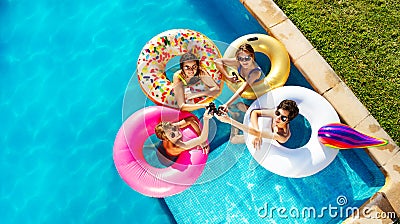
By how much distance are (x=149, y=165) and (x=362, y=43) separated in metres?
A: 3.53

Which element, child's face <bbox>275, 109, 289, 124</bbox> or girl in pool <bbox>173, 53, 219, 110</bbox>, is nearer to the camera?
child's face <bbox>275, 109, 289, 124</bbox>

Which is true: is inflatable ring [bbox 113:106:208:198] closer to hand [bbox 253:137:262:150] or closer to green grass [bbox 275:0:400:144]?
hand [bbox 253:137:262:150]

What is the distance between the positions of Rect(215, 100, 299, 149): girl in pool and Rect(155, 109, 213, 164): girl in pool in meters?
0.30

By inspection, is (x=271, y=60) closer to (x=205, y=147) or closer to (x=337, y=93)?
(x=337, y=93)

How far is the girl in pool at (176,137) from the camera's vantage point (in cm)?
510

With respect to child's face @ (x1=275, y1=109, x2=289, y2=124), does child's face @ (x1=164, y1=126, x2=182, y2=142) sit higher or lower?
higher

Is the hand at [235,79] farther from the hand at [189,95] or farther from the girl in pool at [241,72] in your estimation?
the hand at [189,95]

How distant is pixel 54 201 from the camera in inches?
231

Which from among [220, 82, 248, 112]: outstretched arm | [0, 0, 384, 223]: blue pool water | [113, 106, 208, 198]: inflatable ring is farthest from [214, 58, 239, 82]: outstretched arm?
[0, 0, 384, 223]: blue pool water

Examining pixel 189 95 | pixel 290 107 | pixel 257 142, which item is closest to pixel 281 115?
pixel 290 107

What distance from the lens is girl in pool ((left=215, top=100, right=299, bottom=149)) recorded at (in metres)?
5.02

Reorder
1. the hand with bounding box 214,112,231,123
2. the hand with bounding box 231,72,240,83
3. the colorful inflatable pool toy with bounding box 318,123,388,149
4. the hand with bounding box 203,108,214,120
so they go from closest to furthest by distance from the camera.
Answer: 1. the colorful inflatable pool toy with bounding box 318,123,388,149
2. the hand with bounding box 203,108,214,120
3. the hand with bounding box 214,112,231,123
4. the hand with bounding box 231,72,240,83

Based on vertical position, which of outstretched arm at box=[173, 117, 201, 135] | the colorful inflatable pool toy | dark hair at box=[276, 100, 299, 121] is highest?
outstretched arm at box=[173, 117, 201, 135]

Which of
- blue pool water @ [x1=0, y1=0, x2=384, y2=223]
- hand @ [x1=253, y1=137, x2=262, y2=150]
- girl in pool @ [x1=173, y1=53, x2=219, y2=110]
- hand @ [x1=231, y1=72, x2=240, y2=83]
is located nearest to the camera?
hand @ [x1=253, y1=137, x2=262, y2=150]
